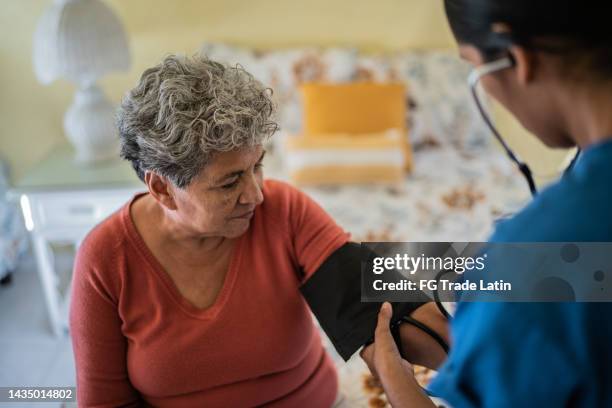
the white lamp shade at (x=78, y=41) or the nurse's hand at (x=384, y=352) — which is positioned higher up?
the white lamp shade at (x=78, y=41)

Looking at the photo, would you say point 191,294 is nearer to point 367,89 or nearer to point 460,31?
point 460,31

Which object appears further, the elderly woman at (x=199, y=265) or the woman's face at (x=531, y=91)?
the elderly woman at (x=199, y=265)

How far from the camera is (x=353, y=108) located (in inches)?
92.7

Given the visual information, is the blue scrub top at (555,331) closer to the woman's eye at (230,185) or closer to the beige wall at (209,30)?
the woman's eye at (230,185)

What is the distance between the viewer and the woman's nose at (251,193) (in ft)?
3.35

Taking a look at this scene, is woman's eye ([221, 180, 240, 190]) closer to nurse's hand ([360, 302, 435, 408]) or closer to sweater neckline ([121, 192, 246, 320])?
sweater neckline ([121, 192, 246, 320])

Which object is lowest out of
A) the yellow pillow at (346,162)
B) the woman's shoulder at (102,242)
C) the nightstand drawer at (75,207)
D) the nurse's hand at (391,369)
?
the nightstand drawer at (75,207)

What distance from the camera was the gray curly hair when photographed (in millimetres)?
936

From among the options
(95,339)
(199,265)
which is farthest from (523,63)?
(95,339)

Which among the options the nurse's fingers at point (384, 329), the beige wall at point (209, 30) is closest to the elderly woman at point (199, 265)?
the nurse's fingers at point (384, 329)

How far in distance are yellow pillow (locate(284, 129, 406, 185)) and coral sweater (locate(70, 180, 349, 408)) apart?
1050mm

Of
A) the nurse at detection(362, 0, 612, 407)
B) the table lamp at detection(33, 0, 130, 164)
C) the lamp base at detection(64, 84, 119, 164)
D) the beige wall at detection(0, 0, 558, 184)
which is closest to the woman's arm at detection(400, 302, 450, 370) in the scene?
the nurse at detection(362, 0, 612, 407)

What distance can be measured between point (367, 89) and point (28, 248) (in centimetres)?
177

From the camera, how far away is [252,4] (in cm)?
256
